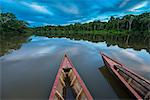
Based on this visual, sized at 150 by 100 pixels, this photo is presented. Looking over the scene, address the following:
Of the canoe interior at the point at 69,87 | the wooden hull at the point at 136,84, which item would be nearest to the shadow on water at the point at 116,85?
the wooden hull at the point at 136,84

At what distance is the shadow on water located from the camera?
22.4ft

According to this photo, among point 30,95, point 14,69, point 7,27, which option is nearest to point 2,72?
point 14,69

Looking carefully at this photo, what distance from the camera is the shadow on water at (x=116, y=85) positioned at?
683 centimetres

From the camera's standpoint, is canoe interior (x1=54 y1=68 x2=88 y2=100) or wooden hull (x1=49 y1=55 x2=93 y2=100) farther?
canoe interior (x1=54 y1=68 x2=88 y2=100)

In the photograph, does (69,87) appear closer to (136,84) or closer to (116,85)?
(116,85)

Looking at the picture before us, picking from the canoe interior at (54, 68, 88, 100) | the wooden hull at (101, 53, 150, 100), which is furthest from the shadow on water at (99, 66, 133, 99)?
the canoe interior at (54, 68, 88, 100)

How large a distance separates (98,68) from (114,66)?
158cm

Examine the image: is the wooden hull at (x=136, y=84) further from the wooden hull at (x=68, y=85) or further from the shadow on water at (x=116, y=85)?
the wooden hull at (x=68, y=85)

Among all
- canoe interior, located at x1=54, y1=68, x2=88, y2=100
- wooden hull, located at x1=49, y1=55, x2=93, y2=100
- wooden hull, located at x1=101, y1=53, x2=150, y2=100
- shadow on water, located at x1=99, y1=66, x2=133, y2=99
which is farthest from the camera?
shadow on water, located at x1=99, y1=66, x2=133, y2=99

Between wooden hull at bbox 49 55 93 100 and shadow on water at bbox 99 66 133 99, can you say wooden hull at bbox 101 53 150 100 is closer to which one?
shadow on water at bbox 99 66 133 99

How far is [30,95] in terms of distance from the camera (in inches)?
274

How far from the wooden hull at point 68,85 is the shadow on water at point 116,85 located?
1829 mm

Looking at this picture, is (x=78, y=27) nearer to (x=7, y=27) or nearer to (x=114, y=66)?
(x=7, y=27)

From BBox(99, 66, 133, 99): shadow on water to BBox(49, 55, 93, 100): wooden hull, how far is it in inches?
72.0
